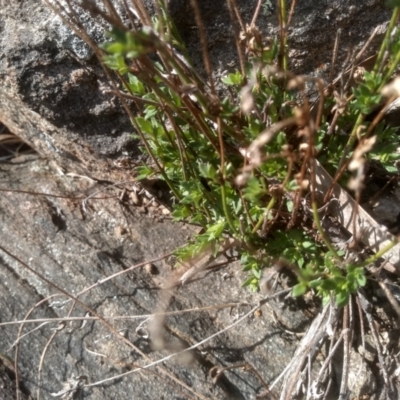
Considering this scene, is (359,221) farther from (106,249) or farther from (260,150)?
(106,249)

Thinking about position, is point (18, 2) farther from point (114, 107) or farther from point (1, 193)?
point (1, 193)

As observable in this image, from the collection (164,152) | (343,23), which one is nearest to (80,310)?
(164,152)

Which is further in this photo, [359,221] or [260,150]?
[359,221]

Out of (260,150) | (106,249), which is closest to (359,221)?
(260,150)

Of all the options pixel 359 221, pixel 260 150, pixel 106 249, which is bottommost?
pixel 359 221

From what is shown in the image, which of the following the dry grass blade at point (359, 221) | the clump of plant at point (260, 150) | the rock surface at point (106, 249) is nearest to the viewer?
the clump of plant at point (260, 150)

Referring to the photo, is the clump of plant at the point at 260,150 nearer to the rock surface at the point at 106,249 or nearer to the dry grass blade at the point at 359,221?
the dry grass blade at the point at 359,221

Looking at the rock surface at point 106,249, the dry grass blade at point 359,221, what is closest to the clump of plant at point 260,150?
the dry grass blade at point 359,221

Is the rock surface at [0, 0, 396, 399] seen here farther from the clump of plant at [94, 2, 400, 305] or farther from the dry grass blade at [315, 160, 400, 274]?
the dry grass blade at [315, 160, 400, 274]

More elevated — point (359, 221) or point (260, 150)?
point (260, 150)
